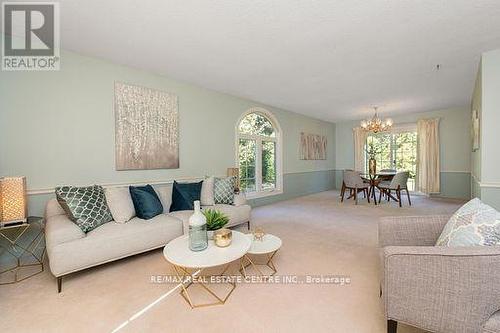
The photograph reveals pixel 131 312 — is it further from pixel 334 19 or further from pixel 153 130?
pixel 334 19

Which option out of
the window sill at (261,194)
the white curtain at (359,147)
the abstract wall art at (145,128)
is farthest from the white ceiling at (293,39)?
the white curtain at (359,147)

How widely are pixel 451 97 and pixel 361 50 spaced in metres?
3.65

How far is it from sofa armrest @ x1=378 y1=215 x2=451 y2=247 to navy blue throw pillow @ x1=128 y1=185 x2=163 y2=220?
2.42 meters

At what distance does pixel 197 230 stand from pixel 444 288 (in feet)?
5.08

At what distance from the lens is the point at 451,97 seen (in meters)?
4.96

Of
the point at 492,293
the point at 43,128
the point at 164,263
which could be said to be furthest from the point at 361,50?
the point at 43,128

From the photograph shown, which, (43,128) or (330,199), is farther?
(330,199)

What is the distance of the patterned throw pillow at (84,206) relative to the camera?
225cm

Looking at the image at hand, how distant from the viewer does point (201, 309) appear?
1.69 m

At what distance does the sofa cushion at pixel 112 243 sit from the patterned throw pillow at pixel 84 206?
86 mm

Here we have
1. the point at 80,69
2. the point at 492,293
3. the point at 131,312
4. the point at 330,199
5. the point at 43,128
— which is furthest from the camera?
the point at 330,199

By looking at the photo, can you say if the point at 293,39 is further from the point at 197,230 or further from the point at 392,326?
the point at 392,326

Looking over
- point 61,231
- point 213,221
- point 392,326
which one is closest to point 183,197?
point 213,221

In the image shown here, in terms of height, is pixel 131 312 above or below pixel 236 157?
below
